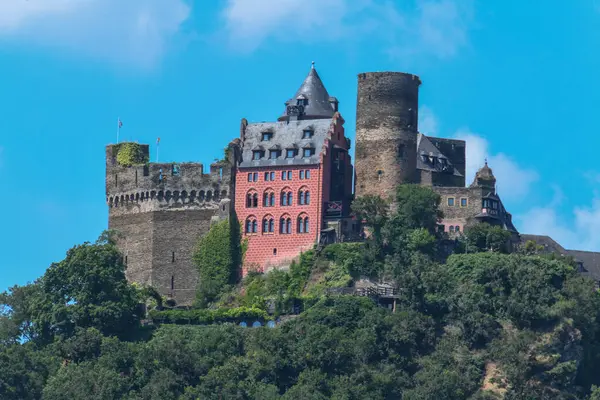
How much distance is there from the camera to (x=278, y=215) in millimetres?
132125

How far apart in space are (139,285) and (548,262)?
84.1 ft

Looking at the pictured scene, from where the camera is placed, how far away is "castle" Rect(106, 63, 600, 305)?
132 metres

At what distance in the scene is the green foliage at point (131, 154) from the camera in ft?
452

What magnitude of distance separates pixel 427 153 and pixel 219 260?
595 inches

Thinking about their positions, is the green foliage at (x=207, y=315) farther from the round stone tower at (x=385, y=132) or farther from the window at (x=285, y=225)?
the round stone tower at (x=385, y=132)

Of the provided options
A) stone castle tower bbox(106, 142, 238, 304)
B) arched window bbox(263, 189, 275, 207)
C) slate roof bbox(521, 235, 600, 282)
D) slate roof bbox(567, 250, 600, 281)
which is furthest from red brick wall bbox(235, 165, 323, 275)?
slate roof bbox(567, 250, 600, 281)

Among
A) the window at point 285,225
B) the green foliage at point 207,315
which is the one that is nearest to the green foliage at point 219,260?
the green foliage at point 207,315

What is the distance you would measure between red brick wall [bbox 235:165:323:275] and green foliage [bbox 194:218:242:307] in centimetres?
74

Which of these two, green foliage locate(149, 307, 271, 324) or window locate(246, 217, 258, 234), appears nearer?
green foliage locate(149, 307, 271, 324)

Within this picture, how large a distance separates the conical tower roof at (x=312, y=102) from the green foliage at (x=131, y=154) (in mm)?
9314

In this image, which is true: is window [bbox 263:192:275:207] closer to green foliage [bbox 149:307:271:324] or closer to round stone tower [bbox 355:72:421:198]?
round stone tower [bbox 355:72:421:198]

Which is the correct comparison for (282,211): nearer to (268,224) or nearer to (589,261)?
(268,224)

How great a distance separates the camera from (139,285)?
438 feet

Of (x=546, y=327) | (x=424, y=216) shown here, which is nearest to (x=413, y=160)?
(x=424, y=216)
